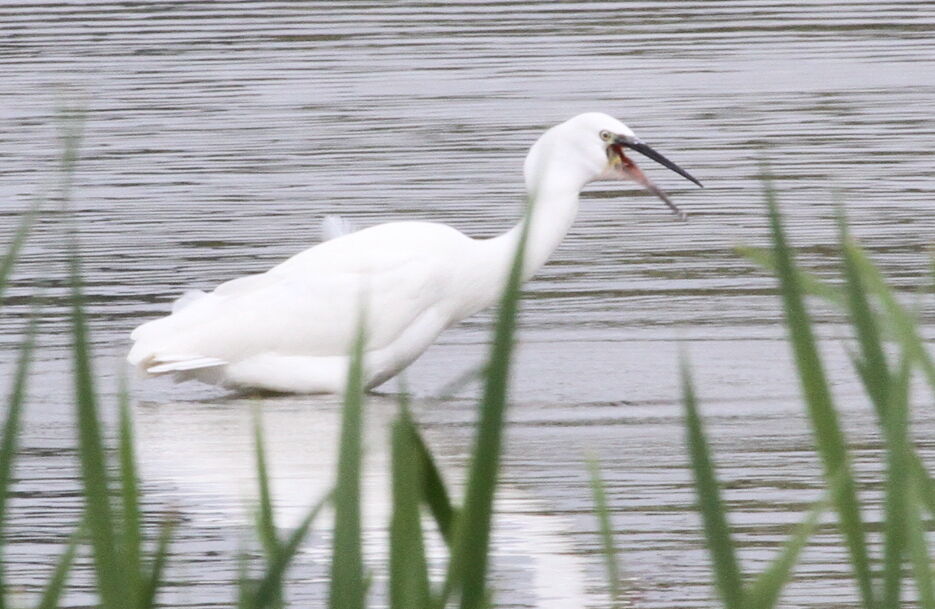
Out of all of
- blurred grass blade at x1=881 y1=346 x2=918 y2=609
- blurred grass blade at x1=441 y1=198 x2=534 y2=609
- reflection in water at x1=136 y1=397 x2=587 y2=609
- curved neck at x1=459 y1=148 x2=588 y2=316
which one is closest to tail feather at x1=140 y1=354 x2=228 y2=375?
reflection in water at x1=136 y1=397 x2=587 y2=609

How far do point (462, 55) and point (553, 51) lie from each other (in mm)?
699

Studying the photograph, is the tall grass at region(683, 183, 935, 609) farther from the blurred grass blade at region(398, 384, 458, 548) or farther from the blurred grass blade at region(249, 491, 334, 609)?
the blurred grass blade at region(249, 491, 334, 609)

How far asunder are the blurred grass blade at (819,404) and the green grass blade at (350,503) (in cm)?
48

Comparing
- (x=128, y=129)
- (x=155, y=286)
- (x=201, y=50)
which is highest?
(x=201, y=50)

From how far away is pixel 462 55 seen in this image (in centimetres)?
1608

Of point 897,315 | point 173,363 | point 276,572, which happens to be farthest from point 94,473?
point 173,363

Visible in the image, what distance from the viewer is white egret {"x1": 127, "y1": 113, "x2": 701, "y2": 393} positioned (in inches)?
287

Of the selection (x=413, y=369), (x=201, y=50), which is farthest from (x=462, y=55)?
(x=413, y=369)

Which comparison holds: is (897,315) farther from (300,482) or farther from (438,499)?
(300,482)

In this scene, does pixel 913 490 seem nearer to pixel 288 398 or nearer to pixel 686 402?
pixel 686 402

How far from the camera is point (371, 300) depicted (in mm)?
7344

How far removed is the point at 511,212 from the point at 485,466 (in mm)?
8090

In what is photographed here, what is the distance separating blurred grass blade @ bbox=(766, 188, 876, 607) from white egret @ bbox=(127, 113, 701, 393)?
4.74m

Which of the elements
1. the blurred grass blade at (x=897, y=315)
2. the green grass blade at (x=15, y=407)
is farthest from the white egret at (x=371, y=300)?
the green grass blade at (x=15, y=407)
